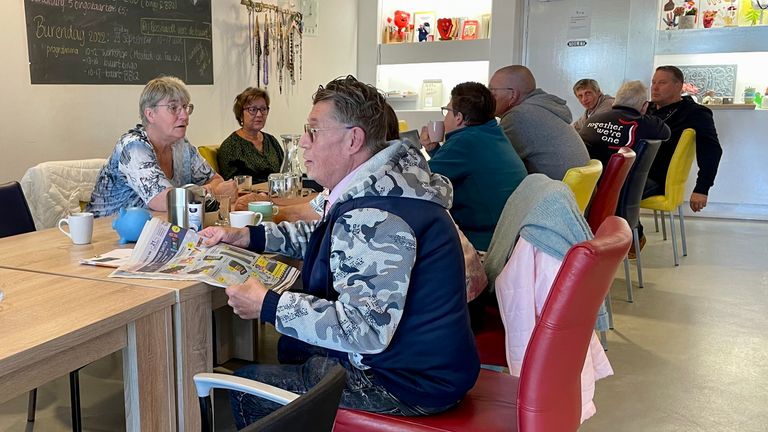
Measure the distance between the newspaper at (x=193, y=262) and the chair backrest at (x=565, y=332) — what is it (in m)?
0.63

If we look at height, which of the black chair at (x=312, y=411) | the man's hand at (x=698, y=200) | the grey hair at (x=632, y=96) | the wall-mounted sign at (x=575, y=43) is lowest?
the man's hand at (x=698, y=200)

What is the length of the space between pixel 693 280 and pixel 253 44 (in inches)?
153

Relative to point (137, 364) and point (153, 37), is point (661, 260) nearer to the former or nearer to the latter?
point (153, 37)

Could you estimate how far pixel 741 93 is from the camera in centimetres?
624

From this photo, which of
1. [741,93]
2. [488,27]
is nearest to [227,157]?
[488,27]

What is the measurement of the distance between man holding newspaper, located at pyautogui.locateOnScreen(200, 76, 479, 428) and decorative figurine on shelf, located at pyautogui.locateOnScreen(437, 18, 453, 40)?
5783 millimetres

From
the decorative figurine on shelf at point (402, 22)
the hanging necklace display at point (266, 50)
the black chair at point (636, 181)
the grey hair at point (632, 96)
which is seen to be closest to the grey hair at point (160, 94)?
the black chair at point (636, 181)

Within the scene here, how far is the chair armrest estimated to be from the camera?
112 cm

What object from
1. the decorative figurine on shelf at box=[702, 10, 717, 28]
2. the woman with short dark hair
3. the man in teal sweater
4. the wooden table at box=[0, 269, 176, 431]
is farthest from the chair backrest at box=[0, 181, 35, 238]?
the decorative figurine on shelf at box=[702, 10, 717, 28]

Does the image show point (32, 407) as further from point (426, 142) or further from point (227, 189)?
point (426, 142)

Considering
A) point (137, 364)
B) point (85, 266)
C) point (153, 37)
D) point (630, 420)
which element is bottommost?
point (630, 420)

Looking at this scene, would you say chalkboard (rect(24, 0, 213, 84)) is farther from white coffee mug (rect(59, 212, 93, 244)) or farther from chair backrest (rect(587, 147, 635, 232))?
chair backrest (rect(587, 147, 635, 232))

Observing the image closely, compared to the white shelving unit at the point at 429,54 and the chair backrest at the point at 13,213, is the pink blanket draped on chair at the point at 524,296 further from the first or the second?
the white shelving unit at the point at 429,54

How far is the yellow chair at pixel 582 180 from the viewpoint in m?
2.43
